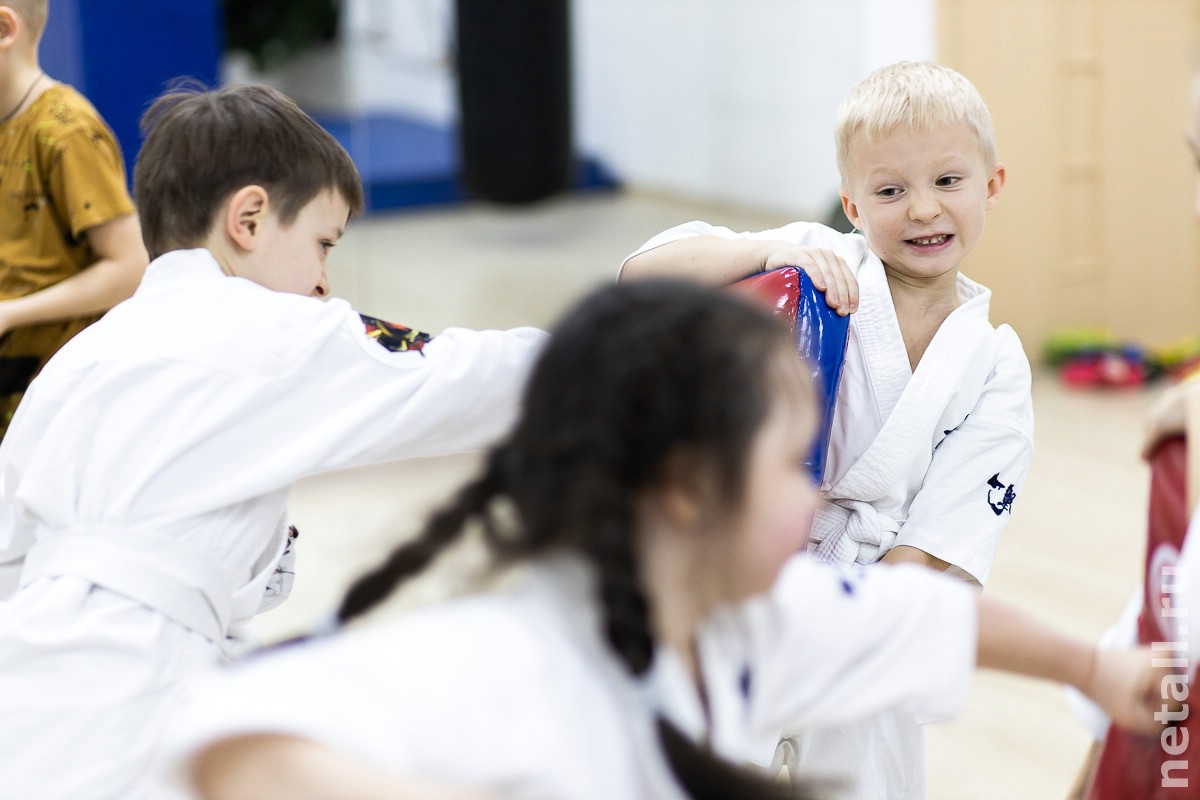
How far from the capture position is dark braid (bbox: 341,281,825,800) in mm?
841

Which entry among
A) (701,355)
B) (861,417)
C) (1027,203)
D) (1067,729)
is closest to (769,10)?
(1027,203)

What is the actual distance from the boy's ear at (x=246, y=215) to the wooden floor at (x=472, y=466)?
0.30 m

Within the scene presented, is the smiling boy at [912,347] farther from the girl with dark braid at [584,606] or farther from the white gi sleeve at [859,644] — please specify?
the girl with dark braid at [584,606]

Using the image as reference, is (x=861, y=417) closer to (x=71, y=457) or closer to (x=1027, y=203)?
(x=71, y=457)

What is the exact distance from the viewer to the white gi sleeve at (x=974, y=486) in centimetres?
145

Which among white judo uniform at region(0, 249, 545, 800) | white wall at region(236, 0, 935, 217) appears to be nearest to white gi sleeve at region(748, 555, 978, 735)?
white judo uniform at region(0, 249, 545, 800)

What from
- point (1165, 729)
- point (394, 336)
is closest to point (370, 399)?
point (394, 336)

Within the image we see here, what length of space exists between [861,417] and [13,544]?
0.85 meters

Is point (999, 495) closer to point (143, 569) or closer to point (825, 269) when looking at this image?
point (825, 269)

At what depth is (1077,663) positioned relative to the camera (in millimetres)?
1039

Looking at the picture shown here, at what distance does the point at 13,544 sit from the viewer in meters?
1.43

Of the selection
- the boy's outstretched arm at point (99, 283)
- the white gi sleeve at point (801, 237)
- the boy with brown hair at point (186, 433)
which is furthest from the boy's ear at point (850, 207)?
the boy's outstretched arm at point (99, 283)

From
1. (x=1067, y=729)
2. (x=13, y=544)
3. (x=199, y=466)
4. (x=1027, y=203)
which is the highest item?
(x=199, y=466)

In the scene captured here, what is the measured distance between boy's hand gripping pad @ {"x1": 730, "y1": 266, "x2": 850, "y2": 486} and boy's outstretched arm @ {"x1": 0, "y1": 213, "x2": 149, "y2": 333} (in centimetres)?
96
